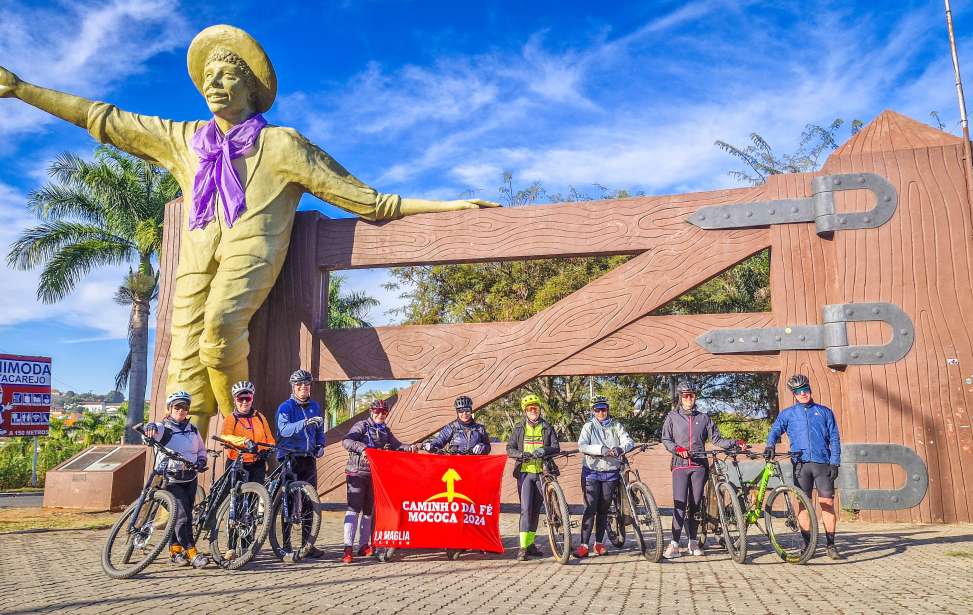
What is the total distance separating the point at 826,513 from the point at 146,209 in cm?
2058

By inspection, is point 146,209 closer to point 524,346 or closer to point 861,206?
point 524,346

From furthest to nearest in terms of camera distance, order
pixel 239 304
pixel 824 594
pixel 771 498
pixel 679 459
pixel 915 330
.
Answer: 1. pixel 239 304
2. pixel 915 330
3. pixel 679 459
4. pixel 771 498
5. pixel 824 594

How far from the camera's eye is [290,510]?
250 inches

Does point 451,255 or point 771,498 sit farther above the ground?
point 451,255

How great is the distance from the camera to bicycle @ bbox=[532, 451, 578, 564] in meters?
6.17

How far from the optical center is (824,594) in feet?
15.6

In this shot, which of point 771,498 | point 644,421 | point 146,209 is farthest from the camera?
point 146,209

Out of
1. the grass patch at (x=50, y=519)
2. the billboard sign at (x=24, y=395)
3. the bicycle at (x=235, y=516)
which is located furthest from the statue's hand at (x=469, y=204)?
the billboard sign at (x=24, y=395)

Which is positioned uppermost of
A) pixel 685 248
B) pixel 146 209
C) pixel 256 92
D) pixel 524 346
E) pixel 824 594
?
pixel 146 209

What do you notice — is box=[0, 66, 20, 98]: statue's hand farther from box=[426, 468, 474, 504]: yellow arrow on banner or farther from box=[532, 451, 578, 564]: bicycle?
box=[532, 451, 578, 564]: bicycle

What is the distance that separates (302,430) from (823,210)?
610 centimetres

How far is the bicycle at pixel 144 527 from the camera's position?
18.2 ft

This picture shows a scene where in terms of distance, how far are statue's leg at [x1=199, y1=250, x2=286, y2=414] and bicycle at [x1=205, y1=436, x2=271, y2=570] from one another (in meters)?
2.51

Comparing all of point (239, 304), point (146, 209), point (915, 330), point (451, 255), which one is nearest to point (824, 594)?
point (915, 330)
